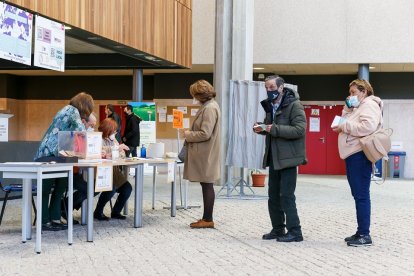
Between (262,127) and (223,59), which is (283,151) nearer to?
(262,127)

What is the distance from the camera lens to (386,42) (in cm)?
1769

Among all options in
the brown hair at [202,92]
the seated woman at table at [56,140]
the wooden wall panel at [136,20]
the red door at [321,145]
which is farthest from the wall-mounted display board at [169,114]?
the seated woman at table at [56,140]

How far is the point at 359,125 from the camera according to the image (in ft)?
21.8

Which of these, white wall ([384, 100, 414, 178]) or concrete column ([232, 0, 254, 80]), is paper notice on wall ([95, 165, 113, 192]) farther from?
white wall ([384, 100, 414, 178])

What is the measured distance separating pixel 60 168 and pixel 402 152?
14363 mm

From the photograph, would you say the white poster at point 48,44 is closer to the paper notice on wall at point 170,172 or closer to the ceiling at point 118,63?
the ceiling at point 118,63

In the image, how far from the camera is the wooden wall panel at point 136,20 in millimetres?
9600

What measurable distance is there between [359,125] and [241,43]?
8.83m

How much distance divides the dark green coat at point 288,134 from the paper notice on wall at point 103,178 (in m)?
1.46

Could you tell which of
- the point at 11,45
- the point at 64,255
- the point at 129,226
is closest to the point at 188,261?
the point at 64,255

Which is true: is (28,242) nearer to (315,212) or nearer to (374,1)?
(315,212)

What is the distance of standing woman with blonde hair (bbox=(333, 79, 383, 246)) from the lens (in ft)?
21.9

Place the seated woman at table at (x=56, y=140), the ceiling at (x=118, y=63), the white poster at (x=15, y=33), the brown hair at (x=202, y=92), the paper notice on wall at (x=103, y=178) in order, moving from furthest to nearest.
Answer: the ceiling at (x=118, y=63)
the white poster at (x=15, y=33)
the brown hair at (x=202, y=92)
the seated woman at table at (x=56, y=140)
the paper notice on wall at (x=103, y=178)

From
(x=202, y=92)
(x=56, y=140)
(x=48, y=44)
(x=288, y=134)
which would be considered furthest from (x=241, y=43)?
(x=288, y=134)
